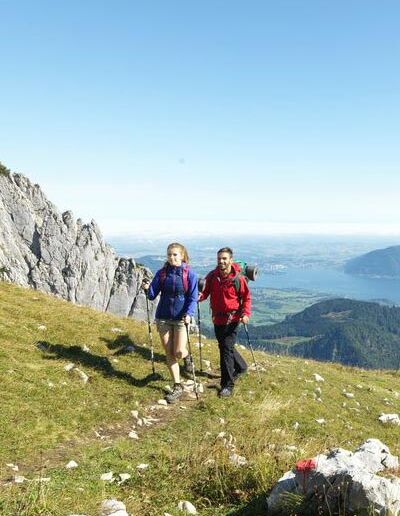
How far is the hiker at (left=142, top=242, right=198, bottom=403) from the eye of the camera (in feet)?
44.8

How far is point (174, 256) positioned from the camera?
1355 centimetres

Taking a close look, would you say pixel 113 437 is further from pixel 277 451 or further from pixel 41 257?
pixel 41 257

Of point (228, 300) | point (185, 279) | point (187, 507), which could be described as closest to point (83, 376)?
point (185, 279)

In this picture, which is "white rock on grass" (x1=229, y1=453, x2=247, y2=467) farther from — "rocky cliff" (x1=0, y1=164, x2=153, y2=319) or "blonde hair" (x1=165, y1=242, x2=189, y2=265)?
"rocky cliff" (x1=0, y1=164, x2=153, y2=319)

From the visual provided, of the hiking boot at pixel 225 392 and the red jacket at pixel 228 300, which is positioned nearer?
the hiking boot at pixel 225 392

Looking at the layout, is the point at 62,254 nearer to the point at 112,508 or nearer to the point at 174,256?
the point at 174,256

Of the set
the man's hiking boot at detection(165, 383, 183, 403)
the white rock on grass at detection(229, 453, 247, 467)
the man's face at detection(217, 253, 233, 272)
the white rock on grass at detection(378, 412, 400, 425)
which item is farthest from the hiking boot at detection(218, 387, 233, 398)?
the white rock on grass at detection(378, 412, 400, 425)

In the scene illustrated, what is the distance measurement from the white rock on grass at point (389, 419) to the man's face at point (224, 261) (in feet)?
24.6

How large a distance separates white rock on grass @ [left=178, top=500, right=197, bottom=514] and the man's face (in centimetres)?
772

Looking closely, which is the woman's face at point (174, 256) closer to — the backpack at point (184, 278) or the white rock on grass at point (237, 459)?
the backpack at point (184, 278)

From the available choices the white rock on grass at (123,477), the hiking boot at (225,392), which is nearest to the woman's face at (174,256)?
the hiking boot at (225,392)

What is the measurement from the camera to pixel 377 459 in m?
7.52

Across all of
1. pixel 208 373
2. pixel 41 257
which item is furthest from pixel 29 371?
pixel 41 257

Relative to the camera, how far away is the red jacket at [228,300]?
572 inches
